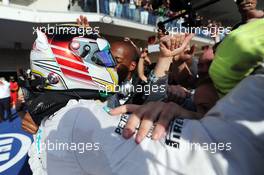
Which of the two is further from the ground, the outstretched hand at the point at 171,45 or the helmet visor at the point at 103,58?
the outstretched hand at the point at 171,45

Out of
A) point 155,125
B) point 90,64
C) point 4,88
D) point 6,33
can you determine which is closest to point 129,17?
point 6,33

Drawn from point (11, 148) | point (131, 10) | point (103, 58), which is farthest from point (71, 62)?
point (131, 10)

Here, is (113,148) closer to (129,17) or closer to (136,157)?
(136,157)

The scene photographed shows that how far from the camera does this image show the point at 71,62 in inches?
61.8

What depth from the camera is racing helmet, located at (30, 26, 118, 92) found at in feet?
5.11

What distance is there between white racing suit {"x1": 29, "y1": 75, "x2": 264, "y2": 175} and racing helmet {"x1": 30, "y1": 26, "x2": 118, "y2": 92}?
2.30 feet

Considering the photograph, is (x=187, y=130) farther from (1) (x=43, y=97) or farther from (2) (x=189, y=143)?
(1) (x=43, y=97)

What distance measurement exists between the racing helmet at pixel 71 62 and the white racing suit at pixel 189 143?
70cm

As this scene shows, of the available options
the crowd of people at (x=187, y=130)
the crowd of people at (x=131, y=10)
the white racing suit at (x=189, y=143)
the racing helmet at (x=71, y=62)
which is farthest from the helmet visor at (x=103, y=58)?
the crowd of people at (x=131, y=10)

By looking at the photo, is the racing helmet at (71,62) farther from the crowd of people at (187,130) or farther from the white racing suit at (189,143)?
the white racing suit at (189,143)

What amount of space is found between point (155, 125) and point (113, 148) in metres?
0.12

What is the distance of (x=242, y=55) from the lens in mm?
714

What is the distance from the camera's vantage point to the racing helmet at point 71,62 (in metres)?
1.56

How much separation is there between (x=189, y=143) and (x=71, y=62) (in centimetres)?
95
